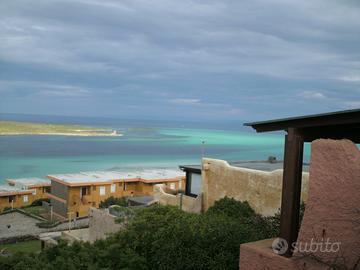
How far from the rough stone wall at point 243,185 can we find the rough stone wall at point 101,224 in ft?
14.0

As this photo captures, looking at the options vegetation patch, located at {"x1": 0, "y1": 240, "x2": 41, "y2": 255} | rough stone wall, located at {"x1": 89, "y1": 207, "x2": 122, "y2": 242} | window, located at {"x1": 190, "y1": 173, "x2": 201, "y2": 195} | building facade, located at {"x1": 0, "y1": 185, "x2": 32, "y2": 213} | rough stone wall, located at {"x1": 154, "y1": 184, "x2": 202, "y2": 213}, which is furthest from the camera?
building facade, located at {"x1": 0, "y1": 185, "x2": 32, "y2": 213}

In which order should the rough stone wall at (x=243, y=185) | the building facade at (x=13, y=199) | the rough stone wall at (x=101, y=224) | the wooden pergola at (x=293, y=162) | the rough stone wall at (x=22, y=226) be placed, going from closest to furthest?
the wooden pergola at (x=293, y=162) → the rough stone wall at (x=243, y=185) → the rough stone wall at (x=101, y=224) → the rough stone wall at (x=22, y=226) → the building facade at (x=13, y=199)

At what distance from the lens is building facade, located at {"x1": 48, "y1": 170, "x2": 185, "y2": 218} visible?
4066cm

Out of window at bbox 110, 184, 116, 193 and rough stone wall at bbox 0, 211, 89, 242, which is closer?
rough stone wall at bbox 0, 211, 89, 242

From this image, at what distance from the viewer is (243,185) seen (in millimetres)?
17531

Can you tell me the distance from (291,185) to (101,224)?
16793 mm

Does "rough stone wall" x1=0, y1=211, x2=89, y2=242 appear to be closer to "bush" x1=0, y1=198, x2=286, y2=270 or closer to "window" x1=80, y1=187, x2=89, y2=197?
"window" x1=80, y1=187, x2=89, y2=197

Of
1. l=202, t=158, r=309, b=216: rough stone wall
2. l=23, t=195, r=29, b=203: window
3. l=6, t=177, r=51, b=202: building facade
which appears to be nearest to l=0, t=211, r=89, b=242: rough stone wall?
l=23, t=195, r=29, b=203: window

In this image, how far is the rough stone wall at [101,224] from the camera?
20500mm

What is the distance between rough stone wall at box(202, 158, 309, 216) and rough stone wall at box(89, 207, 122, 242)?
4.28 meters

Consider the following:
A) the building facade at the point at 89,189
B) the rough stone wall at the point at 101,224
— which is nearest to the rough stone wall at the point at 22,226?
the building facade at the point at 89,189

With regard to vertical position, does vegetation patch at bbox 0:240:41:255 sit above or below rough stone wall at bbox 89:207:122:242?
below

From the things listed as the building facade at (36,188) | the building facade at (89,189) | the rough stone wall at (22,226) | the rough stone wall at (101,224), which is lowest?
the rough stone wall at (22,226)

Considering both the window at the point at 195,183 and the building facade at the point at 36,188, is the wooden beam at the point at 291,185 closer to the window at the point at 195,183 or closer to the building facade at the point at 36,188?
the window at the point at 195,183
